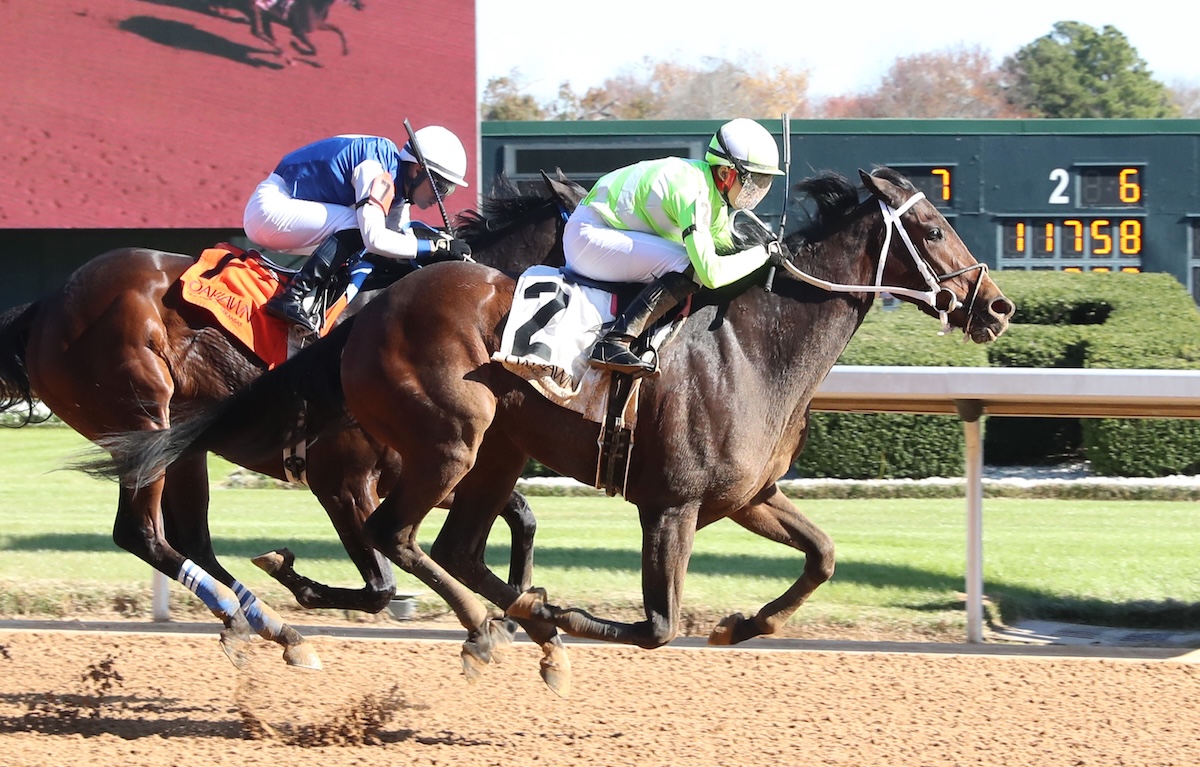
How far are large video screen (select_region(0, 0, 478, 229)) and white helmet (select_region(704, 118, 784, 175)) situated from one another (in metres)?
12.5

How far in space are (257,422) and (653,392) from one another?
146 cm

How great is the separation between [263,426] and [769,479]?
5.86 feet

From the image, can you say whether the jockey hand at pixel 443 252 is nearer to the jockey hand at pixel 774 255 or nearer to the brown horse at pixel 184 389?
the brown horse at pixel 184 389

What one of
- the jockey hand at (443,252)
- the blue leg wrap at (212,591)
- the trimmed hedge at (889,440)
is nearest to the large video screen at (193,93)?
the trimmed hedge at (889,440)

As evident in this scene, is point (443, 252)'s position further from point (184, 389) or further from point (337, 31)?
point (337, 31)

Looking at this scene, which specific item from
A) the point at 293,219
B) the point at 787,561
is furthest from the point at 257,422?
the point at 787,561

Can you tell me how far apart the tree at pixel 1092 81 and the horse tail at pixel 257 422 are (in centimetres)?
3489

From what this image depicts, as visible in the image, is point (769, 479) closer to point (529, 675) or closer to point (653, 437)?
point (653, 437)

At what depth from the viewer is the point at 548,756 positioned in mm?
4141

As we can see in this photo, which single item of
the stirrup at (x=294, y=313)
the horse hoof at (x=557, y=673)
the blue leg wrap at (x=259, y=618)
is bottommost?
the horse hoof at (x=557, y=673)

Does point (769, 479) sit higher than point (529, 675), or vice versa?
point (769, 479)

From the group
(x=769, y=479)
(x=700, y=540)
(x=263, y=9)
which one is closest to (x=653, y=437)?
(x=769, y=479)

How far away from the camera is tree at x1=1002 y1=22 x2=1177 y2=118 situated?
36.7 meters

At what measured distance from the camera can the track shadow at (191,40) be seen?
1734 centimetres
